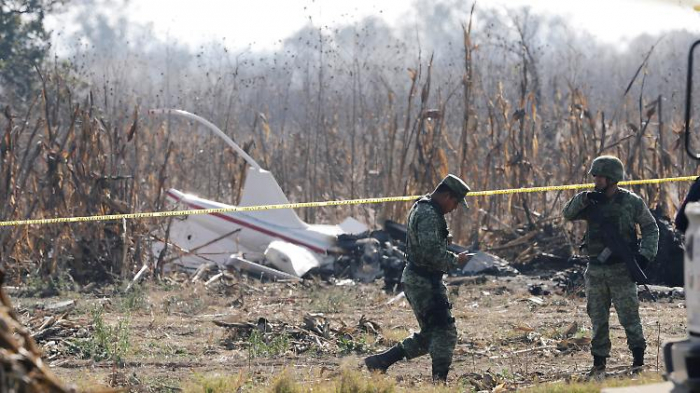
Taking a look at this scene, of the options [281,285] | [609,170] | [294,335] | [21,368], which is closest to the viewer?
[21,368]

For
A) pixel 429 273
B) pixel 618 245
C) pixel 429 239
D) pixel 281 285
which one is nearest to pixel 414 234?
pixel 429 239

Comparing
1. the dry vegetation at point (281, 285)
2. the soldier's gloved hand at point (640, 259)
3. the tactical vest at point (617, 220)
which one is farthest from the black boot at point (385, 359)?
the soldier's gloved hand at point (640, 259)

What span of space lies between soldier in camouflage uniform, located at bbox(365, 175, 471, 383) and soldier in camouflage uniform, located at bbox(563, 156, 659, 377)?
102 centimetres

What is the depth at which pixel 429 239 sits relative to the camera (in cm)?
788

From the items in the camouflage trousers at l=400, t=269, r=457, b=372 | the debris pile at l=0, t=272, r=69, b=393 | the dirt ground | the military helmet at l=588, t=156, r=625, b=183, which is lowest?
the dirt ground

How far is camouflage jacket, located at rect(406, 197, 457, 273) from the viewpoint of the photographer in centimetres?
786

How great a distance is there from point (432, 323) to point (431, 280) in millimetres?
312

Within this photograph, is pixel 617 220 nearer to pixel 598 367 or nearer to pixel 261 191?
pixel 598 367

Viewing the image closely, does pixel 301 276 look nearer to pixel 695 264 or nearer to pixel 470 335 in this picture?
pixel 470 335

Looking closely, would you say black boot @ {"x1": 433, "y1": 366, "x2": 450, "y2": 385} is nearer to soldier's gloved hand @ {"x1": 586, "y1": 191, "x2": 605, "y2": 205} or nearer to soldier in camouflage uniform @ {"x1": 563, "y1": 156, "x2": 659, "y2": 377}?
soldier in camouflage uniform @ {"x1": 563, "y1": 156, "x2": 659, "y2": 377}

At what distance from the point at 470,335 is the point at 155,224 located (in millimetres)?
6161

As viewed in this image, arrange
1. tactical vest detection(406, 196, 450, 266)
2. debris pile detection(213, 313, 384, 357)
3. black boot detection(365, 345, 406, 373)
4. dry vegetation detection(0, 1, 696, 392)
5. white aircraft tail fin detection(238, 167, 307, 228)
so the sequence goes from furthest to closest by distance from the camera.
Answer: white aircraft tail fin detection(238, 167, 307, 228) < debris pile detection(213, 313, 384, 357) < dry vegetation detection(0, 1, 696, 392) < black boot detection(365, 345, 406, 373) < tactical vest detection(406, 196, 450, 266)

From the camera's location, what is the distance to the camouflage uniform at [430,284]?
786cm

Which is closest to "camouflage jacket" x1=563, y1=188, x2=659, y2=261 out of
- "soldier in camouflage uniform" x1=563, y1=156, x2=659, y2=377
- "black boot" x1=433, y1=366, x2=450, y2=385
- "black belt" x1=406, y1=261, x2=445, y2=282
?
"soldier in camouflage uniform" x1=563, y1=156, x2=659, y2=377
